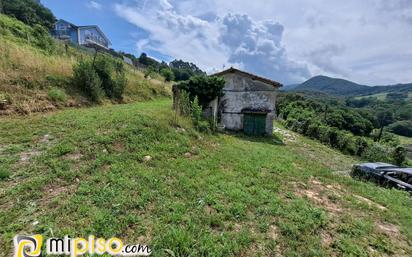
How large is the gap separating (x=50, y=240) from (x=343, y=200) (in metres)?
6.11

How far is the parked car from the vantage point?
703 cm

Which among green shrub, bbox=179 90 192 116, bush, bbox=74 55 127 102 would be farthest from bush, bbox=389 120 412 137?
bush, bbox=74 55 127 102

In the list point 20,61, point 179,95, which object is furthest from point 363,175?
point 20,61

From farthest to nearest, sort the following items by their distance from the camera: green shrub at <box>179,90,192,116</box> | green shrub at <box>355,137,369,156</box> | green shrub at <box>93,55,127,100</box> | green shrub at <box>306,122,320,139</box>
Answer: green shrub at <box>306,122,320,139</box>
green shrub at <box>355,137,369,156</box>
green shrub at <box>93,55,127,100</box>
green shrub at <box>179,90,192,116</box>

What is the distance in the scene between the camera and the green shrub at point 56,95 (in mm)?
8227

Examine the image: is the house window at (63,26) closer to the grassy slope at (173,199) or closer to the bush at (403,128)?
the grassy slope at (173,199)

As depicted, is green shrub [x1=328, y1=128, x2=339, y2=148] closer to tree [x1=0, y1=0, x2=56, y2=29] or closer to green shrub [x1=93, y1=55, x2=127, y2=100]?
green shrub [x1=93, y1=55, x2=127, y2=100]

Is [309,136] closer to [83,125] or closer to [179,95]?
[179,95]

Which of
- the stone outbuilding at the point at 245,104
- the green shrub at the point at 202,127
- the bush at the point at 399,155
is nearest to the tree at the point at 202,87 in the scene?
the stone outbuilding at the point at 245,104

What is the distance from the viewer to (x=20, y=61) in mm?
8531

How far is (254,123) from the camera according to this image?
48.2 ft
